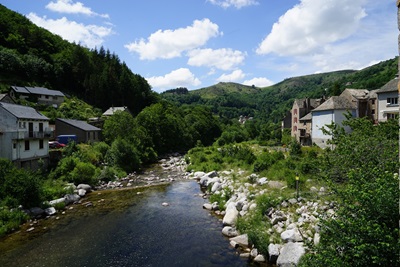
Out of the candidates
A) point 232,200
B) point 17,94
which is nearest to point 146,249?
point 232,200

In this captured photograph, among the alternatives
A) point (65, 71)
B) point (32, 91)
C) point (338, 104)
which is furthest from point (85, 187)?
point (65, 71)

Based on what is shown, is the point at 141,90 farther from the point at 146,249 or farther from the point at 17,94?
the point at 146,249

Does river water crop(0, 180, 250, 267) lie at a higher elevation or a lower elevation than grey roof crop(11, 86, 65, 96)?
lower

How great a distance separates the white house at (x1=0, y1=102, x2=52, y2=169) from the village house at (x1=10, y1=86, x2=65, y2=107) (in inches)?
1799

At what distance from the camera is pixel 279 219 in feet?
53.0

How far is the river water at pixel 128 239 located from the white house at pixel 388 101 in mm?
29838

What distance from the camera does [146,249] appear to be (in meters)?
15.7

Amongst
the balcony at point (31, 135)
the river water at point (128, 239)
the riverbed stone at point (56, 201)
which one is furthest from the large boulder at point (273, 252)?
the balcony at point (31, 135)

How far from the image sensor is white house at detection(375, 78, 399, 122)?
Result: 3564 centimetres

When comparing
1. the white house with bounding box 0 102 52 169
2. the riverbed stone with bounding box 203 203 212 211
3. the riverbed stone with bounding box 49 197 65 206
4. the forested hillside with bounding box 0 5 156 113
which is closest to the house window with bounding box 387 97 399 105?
the riverbed stone with bounding box 203 203 212 211

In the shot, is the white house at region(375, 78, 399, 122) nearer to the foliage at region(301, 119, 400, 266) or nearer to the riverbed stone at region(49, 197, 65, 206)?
the foliage at region(301, 119, 400, 266)

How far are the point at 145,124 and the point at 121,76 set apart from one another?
157 feet

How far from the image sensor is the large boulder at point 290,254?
479 inches

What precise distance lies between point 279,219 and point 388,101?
31.2 meters
